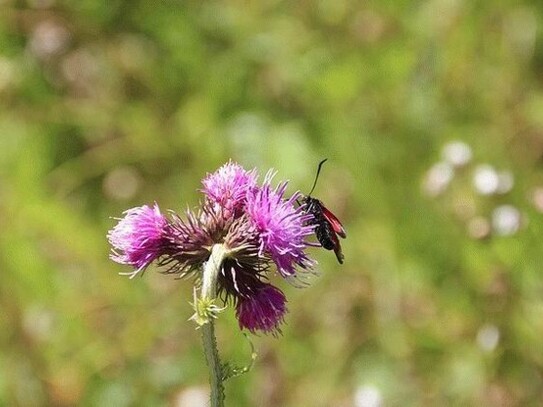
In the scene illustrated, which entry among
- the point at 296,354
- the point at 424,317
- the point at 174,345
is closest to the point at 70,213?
the point at 174,345

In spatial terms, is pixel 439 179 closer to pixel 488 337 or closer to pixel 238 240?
pixel 488 337

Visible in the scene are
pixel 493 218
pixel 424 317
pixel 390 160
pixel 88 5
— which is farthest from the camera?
pixel 88 5

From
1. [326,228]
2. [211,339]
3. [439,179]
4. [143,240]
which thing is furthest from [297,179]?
[211,339]

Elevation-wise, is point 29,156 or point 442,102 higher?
point 29,156

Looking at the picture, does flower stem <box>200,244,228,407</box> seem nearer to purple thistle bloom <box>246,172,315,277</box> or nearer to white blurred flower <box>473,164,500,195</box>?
purple thistle bloom <box>246,172,315,277</box>

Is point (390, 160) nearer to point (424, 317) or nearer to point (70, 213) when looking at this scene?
point (424, 317)


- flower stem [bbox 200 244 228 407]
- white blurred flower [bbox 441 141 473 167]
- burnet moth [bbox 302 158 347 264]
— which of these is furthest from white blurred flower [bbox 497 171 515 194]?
flower stem [bbox 200 244 228 407]

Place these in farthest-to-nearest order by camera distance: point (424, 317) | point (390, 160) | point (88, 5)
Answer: point (88, 5) → point (390, 160) → point (424, 317)
